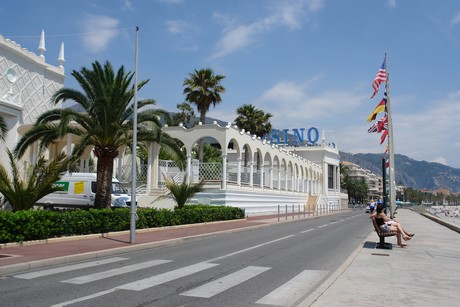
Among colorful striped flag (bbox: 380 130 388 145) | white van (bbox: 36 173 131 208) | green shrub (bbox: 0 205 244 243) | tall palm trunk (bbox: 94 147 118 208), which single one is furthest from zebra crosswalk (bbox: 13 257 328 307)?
colorful striped flag (bbox: 380 130 388 145)

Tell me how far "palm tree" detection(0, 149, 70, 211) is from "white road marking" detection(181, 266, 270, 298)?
8466 mm

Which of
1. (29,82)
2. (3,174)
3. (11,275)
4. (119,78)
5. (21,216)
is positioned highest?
(29,82)

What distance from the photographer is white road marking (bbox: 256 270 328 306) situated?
6742mm

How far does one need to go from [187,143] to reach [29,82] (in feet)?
57.5

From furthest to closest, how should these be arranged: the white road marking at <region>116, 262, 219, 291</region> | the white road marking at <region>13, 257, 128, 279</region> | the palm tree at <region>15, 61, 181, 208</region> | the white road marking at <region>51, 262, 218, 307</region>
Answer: the palm tree at <region>15, 61, 181, 208</region> → the white road marking at <region>13, 257, 128, 279</region> → the white road marking at <region>116, 262, 219, 291</region> → the white road marking at <region>51, 262, 218, 307</region>

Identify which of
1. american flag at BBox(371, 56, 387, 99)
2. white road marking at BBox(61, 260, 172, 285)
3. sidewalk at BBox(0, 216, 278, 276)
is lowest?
white road marking at BBox(61, 260, 172, 285)

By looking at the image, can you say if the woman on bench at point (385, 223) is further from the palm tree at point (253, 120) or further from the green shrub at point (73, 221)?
the palm tree at point (253, 120)

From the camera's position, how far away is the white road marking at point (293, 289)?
674cm

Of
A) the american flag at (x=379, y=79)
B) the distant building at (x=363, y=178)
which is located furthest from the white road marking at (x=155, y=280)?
the distant building at (x=363, y=178)

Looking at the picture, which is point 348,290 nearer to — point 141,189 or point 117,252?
point 117,252

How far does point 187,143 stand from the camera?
106 ft

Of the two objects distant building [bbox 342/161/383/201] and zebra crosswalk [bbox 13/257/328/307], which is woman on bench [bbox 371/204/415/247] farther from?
distant building [bbox 342/161/383/201]

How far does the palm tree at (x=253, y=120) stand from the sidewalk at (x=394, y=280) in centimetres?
3795

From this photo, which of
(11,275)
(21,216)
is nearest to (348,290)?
(11,275)
